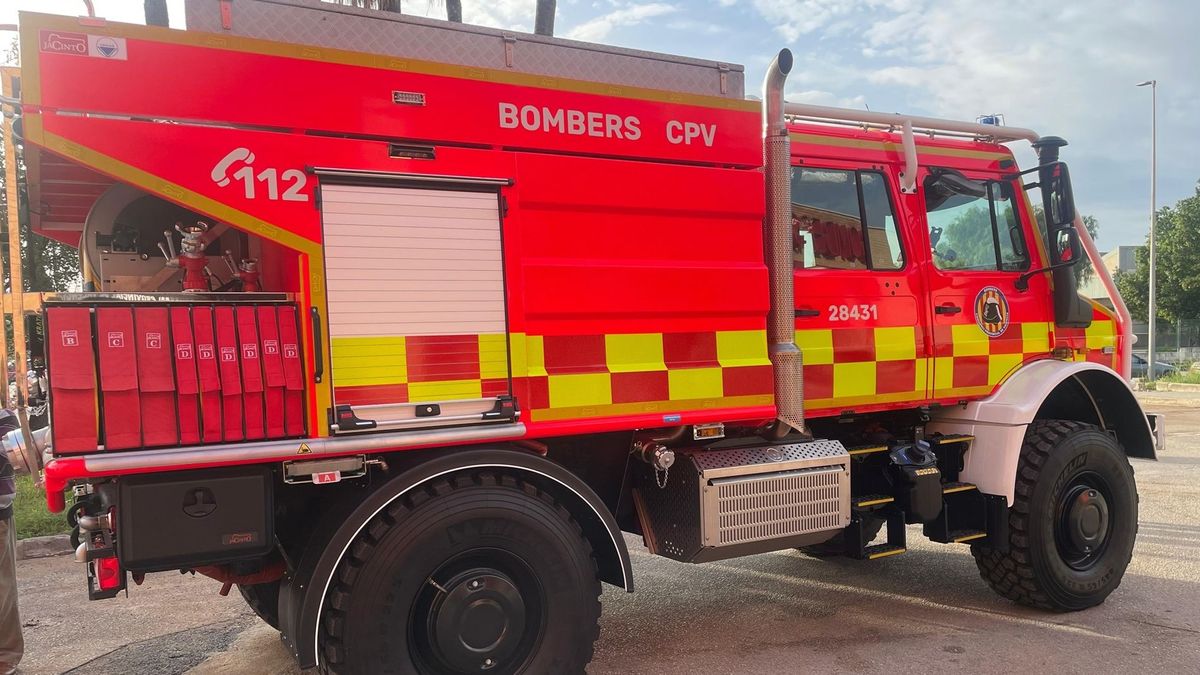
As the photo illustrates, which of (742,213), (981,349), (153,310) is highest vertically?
(742,213)

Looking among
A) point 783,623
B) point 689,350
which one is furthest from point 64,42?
point 783,623

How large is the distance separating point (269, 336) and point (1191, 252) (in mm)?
41234

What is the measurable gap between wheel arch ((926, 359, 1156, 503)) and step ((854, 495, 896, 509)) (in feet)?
2.07

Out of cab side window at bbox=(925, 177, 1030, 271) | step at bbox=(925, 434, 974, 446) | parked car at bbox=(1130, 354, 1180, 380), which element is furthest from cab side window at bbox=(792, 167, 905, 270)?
parked car at bbox=(1130, 354, 1180, 380)

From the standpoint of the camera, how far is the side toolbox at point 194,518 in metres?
2.71

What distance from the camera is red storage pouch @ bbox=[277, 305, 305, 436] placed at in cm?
289

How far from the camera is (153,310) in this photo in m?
2.76

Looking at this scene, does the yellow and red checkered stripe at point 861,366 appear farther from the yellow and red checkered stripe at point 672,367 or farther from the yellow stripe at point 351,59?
the yellow stripe at point 351,59

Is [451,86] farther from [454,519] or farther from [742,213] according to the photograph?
[454,519]

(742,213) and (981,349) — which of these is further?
(981,349)

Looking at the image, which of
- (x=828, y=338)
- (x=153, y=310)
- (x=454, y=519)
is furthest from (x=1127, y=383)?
(x=153, y=310)

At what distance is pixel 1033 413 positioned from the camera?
4551 millimetres

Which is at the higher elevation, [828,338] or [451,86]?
[451,86]

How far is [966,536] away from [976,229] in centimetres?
174
